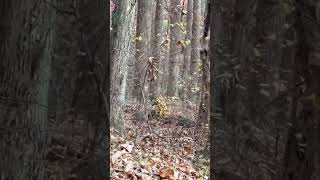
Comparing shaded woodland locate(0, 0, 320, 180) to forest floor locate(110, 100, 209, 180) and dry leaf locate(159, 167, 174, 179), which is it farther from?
dry leaf locate(159, 167, 174, 179)

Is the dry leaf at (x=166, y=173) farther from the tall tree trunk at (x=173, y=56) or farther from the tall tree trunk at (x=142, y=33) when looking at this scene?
the tall tree trunk at (x=173, y=56)

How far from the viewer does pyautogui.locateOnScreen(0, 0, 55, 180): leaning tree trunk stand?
2291 millimetres

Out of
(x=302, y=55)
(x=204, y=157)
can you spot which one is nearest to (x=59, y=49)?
(x=302, y=55)

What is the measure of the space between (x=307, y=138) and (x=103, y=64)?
0.95m

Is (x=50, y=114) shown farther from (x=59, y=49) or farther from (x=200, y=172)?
(x=200, y=172)

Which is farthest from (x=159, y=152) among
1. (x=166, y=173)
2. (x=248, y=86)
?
(x=248, y=86)

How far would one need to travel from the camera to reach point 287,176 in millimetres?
1842

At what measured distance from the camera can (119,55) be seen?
9.80 metres

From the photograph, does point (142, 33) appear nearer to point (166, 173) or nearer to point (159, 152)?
point (159, 152)

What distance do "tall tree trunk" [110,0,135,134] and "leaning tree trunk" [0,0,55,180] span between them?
715 cm

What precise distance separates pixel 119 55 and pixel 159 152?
2.16 metres

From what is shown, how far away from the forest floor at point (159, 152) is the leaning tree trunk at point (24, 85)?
146 inches

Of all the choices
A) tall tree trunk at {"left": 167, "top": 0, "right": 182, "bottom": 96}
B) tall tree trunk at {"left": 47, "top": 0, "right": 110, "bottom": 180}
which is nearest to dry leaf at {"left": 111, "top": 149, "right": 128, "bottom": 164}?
tall tree trunk at {"left": 47, "top": 0, "right": 110, "bottom": 180}

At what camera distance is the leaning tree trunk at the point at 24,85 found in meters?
2.29
